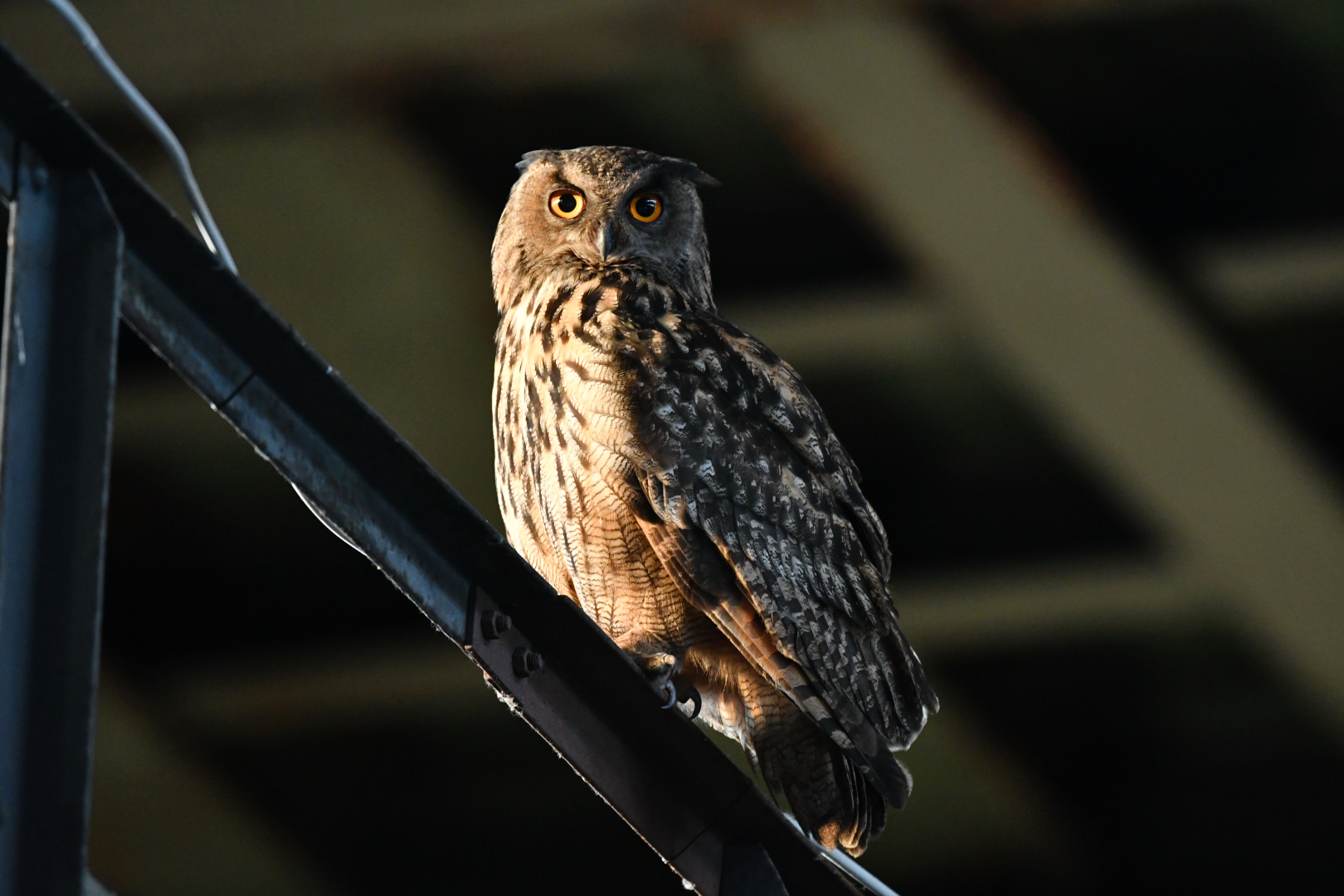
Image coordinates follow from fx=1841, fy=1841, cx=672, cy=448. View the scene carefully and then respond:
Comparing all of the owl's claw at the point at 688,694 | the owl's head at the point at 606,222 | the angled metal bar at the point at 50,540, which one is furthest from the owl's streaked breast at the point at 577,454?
the angled metal bar at the point at 50,540

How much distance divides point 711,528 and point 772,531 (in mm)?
185

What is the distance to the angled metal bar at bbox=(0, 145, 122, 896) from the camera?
1.48 meters

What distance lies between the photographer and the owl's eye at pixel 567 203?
3921 mm

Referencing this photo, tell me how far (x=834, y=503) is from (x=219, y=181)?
9.16 ft

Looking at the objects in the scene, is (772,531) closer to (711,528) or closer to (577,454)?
(711,528)

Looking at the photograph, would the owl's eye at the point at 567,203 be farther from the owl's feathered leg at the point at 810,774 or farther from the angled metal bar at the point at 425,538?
the angled metal bar at the point at 425,538

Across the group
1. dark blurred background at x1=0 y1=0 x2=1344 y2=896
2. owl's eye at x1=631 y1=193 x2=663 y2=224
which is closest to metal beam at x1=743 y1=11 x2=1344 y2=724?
dark blurred background at x1=0 y1=0 x2=1344 y2=896

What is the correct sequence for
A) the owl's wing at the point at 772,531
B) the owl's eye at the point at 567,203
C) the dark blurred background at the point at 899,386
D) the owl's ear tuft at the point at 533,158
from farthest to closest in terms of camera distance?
the dark blurred background at the point at 899,386 → the owl's ear tuft at the point at 533,158 → the owl's eye at the point at 567,203 → the owl's wing at the point at 772,531

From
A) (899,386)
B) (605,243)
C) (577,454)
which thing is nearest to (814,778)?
(577,454)

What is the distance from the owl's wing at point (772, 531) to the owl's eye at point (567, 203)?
1.41 ft

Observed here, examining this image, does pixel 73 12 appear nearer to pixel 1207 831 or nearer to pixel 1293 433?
pixel 1293 433

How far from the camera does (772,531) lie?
3469mm

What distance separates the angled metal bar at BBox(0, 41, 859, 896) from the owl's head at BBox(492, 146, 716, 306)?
62.5 inches

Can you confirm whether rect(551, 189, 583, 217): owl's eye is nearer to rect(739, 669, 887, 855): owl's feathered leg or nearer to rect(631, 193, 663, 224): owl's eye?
rect(631, 193, 663, 224): owl's eye
